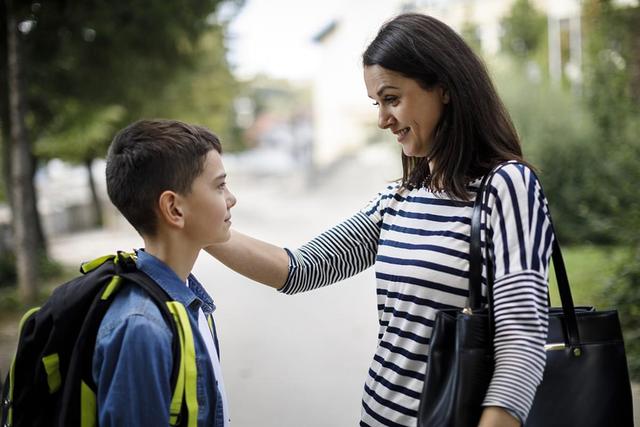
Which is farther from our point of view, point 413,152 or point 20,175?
point 20,175

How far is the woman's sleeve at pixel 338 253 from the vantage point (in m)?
2.22

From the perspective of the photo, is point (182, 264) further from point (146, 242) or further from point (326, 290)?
point (326, 290)

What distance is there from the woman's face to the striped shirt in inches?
5.6

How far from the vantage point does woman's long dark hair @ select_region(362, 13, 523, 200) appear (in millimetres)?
1868

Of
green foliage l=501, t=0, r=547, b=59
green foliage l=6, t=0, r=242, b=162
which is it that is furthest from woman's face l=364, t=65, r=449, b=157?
green foliage l=501, t=0, r=547, b=59

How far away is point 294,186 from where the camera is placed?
38.2 m

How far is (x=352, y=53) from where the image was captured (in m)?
35.6

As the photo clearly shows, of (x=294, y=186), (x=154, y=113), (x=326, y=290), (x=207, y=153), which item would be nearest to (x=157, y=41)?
(x=154, y=113)

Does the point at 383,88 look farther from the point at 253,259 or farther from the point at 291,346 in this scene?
the point at 291,346

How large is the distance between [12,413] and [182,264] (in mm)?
522

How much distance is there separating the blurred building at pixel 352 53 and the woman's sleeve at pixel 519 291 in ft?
88.1

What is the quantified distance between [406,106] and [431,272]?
1.49 ft

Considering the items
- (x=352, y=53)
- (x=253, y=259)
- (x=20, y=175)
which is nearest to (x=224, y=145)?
(x=20, y=175)

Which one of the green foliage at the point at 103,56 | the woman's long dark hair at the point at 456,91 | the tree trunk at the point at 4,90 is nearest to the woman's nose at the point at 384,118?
the woman's long dark hair at the point at 456,91
